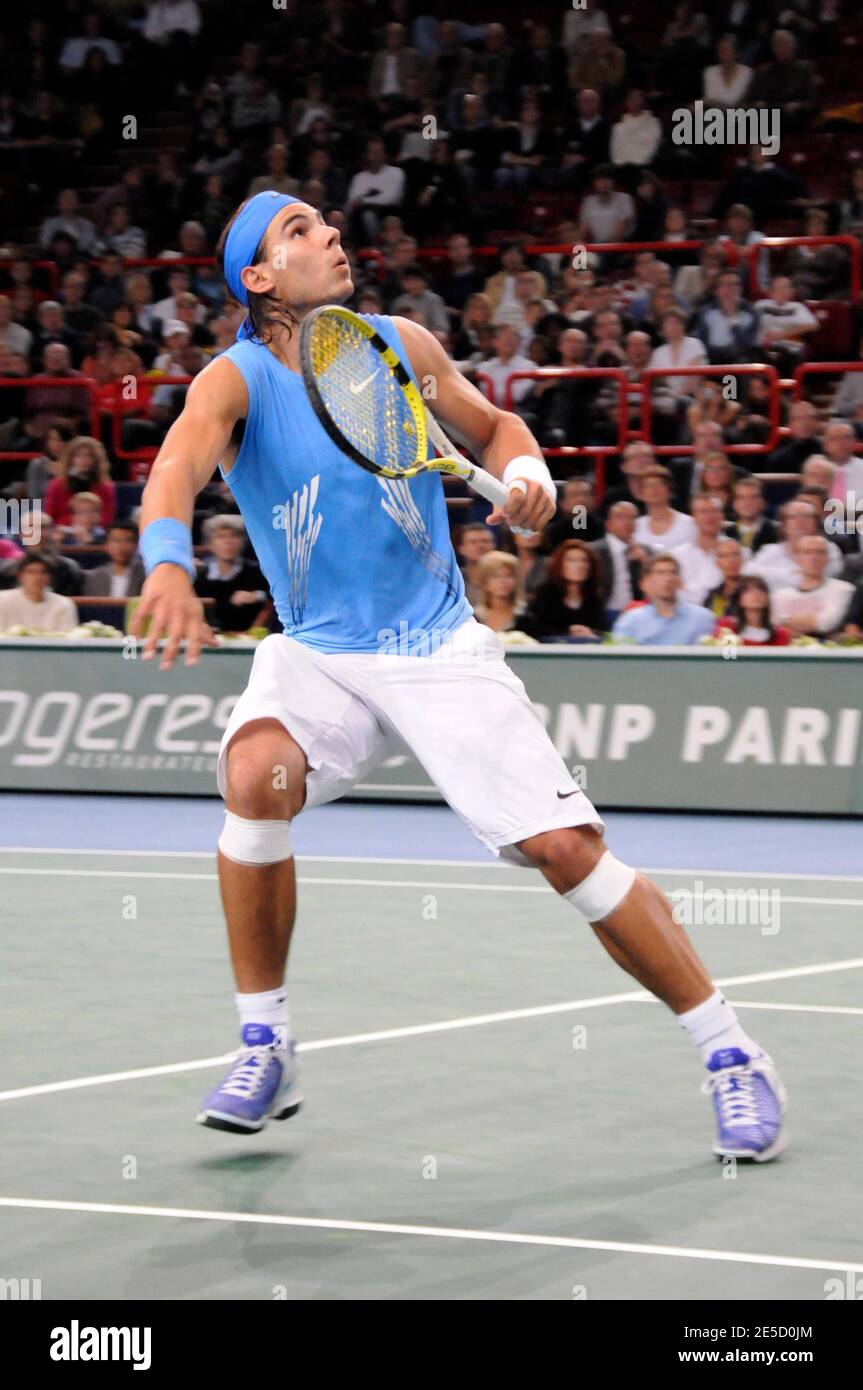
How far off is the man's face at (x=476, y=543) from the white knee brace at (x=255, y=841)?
8.23 metres

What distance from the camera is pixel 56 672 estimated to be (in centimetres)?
1300

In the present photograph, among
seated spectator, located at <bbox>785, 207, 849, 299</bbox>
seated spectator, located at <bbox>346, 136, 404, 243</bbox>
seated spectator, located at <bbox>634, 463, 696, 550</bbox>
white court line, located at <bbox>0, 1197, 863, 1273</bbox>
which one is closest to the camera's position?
white court line, located at <bbox>0, 1197, 863, 1273</bbox>

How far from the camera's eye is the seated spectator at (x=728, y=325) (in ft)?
51.8

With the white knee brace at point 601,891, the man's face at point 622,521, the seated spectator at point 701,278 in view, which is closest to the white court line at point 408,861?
the man's face at point 622,521

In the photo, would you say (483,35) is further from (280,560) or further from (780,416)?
(280,560)

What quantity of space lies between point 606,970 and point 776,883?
7.50ft

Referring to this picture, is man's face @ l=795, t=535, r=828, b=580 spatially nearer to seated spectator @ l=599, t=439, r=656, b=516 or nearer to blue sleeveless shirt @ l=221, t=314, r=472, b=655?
seated spectator @ l=599, t=439, r=656, b=516

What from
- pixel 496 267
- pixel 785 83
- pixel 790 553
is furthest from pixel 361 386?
pixel 785 83

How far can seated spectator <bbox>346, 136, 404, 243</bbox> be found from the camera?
62.0 ft

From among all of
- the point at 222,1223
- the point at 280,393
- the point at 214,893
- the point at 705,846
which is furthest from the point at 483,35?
the point at 222,1223

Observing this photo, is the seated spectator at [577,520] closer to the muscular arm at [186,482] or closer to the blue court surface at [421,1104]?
the blue court surface at [421,1104]

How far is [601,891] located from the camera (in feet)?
15.8

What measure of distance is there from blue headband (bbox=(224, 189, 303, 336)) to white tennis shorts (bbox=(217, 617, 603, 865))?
84cm
